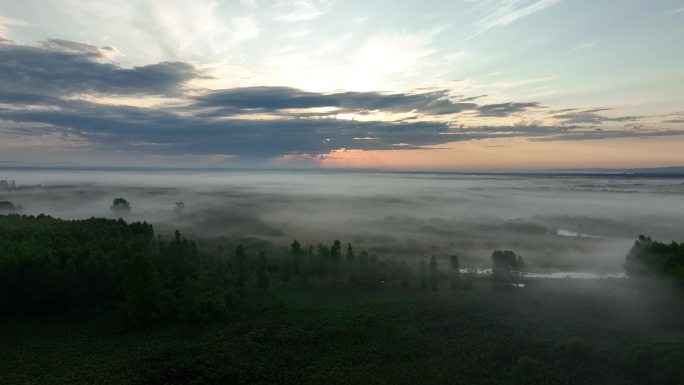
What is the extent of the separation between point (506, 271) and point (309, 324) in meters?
60.1

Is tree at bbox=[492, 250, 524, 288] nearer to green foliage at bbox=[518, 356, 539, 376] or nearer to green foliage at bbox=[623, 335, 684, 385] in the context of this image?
green foliage at bbox=[623, 335, 684, 385]

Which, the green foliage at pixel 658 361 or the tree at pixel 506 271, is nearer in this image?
the green foliage at pixel 658 361

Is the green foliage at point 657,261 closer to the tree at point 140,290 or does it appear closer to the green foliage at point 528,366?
the green foliage at point 528,366

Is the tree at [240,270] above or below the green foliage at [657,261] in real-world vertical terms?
below

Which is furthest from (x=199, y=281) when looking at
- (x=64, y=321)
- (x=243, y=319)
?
(x=64, y=321)

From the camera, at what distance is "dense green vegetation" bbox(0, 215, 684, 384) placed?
213ft

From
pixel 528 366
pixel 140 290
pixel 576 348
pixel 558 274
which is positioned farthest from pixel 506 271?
pixel 140 290

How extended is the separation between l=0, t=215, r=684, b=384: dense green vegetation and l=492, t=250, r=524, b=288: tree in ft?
1.33

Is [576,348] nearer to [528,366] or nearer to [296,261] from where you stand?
[528,366]

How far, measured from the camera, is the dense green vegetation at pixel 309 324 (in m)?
65.1

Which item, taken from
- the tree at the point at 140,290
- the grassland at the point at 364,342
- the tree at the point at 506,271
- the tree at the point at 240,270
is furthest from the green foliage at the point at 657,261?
the tree at the point at 140,290

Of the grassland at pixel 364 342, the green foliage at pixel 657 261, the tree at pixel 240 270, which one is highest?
the green foliage at pixel 657 261

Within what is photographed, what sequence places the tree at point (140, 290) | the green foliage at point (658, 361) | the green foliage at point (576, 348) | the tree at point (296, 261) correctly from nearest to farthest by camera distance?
the green foliage at point (658, 361)
the green foliage at point (576, 348)
the tree at point (140, 290)
the tree at point (296, 261)

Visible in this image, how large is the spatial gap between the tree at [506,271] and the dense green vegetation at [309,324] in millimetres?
405
